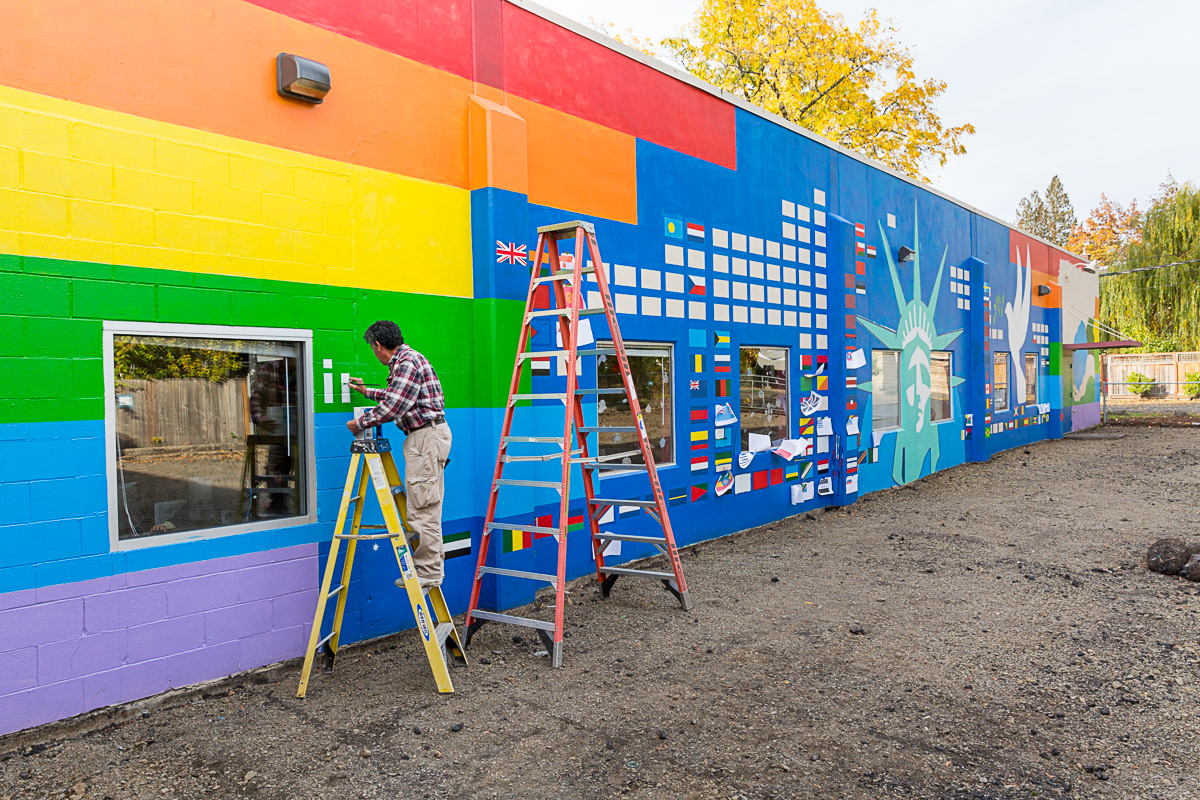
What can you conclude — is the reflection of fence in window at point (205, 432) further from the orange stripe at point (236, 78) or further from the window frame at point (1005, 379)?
the window frame at point (1005, 379)

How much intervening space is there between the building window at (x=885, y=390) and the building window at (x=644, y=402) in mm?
4628

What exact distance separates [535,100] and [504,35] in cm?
52

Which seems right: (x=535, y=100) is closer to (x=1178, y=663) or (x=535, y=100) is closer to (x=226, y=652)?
(x=226, y=652)

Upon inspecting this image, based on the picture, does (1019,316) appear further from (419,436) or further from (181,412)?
(181,412)

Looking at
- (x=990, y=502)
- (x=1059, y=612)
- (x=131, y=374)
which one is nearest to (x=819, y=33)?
(x=990, y=502)

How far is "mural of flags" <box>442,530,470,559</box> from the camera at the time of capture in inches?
214

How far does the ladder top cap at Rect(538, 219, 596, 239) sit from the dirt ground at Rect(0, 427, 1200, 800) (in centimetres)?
275

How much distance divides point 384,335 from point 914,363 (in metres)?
9.72

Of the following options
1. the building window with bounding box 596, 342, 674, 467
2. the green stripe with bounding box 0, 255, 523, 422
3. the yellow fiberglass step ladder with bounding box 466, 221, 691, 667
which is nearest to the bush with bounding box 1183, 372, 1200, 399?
the building window with bounding box 596, 342, 674, 467

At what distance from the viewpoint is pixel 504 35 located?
5938mm

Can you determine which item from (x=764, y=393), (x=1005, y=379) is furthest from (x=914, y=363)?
(x=1005, y=379)

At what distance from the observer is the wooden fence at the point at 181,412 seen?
4102 millimetres

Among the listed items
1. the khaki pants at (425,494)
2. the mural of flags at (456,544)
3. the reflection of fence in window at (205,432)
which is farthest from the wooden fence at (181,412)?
the mural of flags at (456,544)

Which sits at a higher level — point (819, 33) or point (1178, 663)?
point (819, 33)
